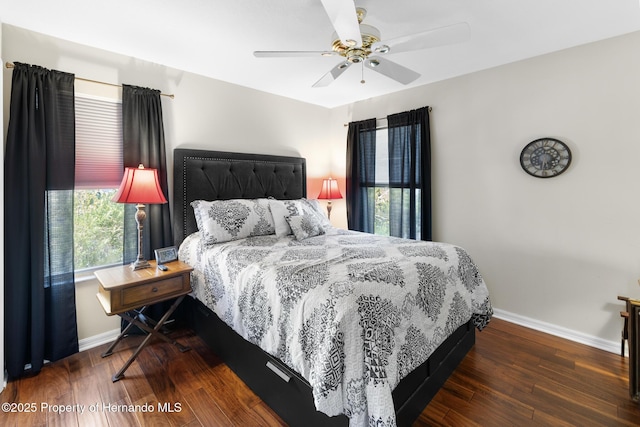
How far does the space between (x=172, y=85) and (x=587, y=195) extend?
12.6 ft

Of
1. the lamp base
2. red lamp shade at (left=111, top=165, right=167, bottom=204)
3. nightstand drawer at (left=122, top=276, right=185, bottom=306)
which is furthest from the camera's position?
the lamp base

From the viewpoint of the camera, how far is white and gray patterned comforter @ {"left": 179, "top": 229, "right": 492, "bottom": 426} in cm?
132

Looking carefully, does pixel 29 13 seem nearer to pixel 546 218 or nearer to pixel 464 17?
pixel 464 17

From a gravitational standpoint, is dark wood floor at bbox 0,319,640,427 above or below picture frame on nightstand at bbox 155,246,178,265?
below

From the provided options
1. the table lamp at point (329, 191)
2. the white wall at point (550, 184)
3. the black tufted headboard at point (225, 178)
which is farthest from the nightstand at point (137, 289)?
the white wall at point (550, 184)

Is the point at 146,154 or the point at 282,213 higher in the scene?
the point at 146,154

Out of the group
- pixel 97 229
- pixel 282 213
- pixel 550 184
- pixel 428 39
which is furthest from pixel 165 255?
pixel 550 184

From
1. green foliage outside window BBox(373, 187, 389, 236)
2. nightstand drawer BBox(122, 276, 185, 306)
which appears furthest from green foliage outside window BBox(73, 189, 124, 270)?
green foliage outside window BBox(373, 187, 389, 236)

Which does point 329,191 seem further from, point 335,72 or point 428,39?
point 428,39

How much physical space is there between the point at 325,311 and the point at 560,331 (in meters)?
2.52

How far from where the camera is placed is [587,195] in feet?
8.13

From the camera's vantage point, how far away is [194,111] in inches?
119

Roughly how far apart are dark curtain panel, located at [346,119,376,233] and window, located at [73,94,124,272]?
2.64m

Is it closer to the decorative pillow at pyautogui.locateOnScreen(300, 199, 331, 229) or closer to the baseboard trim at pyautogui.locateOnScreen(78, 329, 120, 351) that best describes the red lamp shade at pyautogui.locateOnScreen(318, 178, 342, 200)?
the decorative pillow at pyautogui.locateOnScreen(300, 199, 331, 229)
